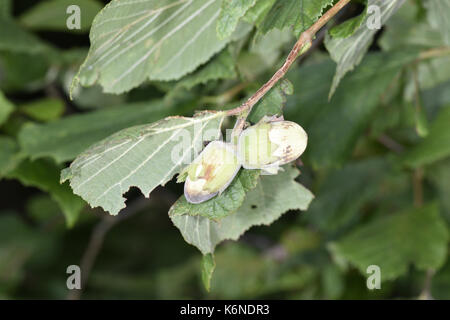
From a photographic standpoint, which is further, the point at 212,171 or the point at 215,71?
the point at 215,71

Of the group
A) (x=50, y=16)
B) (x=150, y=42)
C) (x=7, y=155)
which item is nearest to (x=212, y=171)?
(x=150, y=42)

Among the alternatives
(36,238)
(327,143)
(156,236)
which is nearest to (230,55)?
(327,143)

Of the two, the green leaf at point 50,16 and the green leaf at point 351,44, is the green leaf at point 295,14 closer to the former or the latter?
the green leaf at point 351,44

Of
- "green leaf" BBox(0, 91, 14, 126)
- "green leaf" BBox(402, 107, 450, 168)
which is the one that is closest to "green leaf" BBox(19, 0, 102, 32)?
"green leaf" BBox(0, 91, 14, 126)

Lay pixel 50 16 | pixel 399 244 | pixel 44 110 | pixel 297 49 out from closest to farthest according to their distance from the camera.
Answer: pixel 297 49 < pixel 399 244 < pixel 44 110 < pixel 50 16

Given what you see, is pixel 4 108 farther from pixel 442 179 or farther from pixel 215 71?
pixel 442 179

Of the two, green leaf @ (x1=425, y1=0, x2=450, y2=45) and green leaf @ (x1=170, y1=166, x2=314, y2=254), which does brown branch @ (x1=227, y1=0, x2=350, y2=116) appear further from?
green leaf @ (x1=425, y1=0, x2=450, y2=45)
